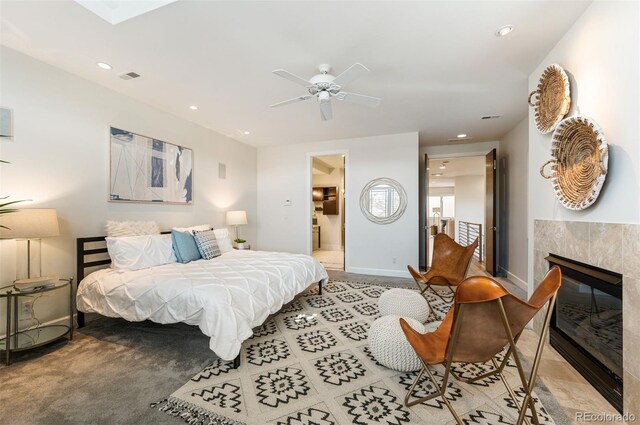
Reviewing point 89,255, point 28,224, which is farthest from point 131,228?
point 28,224

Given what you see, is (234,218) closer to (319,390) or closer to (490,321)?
(319,390)

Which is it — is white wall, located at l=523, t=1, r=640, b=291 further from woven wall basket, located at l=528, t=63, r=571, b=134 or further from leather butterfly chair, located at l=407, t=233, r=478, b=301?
leather butterfly chair, located at l=407, t=233, r=478, b=301

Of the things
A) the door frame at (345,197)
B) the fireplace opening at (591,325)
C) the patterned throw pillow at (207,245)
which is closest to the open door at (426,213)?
the door frame at (345,197)

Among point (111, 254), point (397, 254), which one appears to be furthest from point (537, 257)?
point (111, 254)

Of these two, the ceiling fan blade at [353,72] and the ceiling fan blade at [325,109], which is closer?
the ceiling fan blade at [353,72]

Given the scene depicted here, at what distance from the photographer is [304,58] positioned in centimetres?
252

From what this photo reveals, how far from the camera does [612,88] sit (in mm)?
1701

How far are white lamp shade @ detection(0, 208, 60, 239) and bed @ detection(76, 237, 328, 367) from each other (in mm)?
542

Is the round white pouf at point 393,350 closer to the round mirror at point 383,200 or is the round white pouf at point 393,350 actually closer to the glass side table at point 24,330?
the glass side table at point 24,330

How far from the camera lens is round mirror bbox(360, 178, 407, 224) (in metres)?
4.98

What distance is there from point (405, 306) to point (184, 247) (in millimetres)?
2678

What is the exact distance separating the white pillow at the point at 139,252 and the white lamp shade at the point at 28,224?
561 mm

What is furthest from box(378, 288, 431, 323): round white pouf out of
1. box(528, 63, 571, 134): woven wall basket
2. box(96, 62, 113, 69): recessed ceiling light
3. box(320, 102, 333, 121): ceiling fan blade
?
box(96, 62, 113, 69): recessed ceiling light

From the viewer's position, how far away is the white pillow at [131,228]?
121 inches
